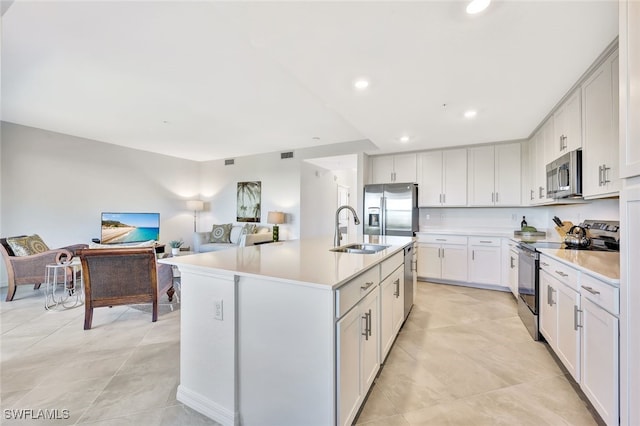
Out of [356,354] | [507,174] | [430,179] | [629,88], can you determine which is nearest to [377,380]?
[356,354]

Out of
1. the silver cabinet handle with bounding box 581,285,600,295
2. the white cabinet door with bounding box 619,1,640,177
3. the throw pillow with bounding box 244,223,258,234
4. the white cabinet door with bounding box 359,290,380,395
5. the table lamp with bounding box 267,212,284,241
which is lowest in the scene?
the white cabinet door with bounding box 359,290,380,395

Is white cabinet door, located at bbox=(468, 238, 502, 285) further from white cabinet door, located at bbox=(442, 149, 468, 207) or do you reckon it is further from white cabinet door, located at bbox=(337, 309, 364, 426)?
white cabinet door, located at bbox=(337, 309, 364, 426)

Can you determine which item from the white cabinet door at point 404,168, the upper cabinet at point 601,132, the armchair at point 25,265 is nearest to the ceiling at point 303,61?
the upper cabinet at point 601,132

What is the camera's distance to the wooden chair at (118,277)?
8.70ft

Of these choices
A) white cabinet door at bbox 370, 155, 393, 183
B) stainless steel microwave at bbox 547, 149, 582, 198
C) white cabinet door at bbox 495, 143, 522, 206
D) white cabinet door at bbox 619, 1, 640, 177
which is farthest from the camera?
white cabinet door at bbox 370, 155, 393, 183

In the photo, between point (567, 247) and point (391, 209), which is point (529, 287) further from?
point (391, 209)

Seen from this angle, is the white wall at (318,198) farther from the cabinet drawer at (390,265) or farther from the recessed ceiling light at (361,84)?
the recessed ceiling light at (361,84)

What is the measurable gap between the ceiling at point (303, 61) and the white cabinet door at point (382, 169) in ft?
3.38

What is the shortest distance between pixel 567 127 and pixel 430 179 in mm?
2166

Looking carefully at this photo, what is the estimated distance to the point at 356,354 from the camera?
1425mm

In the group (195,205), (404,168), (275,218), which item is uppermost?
(404,168)

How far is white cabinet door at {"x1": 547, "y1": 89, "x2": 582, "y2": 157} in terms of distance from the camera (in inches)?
92.5

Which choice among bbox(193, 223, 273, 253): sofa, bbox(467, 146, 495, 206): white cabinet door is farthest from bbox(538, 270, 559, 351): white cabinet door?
bbox(193, 223, 273, 253): sofa

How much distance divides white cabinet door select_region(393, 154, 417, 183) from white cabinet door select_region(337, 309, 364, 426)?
3.83m
